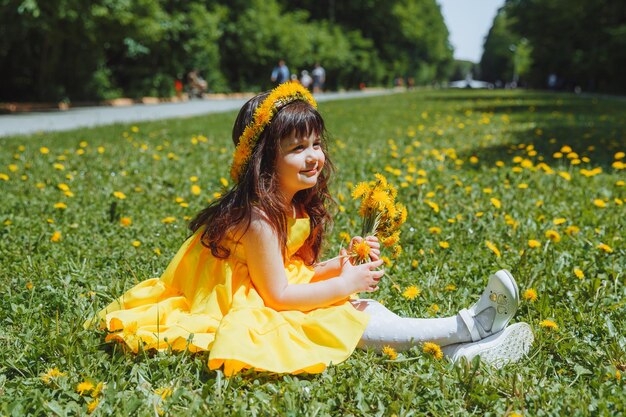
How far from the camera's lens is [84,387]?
77.4 inches

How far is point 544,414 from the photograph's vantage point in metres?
1.89

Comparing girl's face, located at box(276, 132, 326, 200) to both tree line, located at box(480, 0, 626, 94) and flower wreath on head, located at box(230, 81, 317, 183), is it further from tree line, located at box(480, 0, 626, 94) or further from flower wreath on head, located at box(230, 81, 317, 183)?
tree line, located at box(480, 0, 626, 94)

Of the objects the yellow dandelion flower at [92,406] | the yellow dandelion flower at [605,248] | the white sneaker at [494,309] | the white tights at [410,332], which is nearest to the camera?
the yellow dandelion flower at [92,406]

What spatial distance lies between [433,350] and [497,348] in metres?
0.23

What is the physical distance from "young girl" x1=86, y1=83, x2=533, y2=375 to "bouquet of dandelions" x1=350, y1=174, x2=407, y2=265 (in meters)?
0.05

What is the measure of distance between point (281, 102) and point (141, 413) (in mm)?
1206

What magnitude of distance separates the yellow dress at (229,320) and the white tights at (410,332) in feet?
0.34

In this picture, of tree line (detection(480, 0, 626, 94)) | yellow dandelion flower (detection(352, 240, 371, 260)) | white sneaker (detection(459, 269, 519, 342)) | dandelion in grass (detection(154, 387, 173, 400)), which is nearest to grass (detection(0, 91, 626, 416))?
dandelion in grass (detection(154, 387, 173, 400))

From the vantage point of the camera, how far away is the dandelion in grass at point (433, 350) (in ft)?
7.41

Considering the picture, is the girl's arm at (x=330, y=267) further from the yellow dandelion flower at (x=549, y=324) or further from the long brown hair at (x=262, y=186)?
the yellow dandelion flower at (x=549, y=324)

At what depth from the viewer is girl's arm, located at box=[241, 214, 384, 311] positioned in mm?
2299

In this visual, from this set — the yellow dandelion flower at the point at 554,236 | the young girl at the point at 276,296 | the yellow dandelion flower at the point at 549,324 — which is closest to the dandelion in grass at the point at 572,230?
the yellow dandelion flower at the point at 554,236

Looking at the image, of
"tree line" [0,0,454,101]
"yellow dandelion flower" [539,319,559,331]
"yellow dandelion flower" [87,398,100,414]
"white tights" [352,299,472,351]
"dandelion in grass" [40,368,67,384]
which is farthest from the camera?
"tree line" [0,0,454,101]

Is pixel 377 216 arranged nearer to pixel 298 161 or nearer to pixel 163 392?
pixel 298 161
